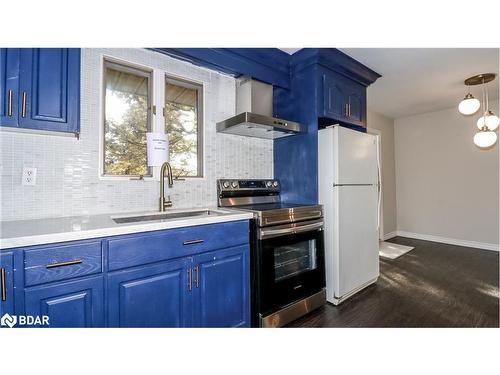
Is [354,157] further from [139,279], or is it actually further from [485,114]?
[485,114]

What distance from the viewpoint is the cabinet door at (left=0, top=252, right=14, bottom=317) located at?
92cm

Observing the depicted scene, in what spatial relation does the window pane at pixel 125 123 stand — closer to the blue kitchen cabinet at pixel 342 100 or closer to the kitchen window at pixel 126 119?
the kitchen window at pixel 126 119

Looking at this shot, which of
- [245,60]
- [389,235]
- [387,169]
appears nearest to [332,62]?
[245,60]

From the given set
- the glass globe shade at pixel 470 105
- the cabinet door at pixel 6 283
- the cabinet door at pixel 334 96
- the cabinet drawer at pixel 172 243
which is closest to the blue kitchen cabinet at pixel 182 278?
the cabinet drawer at pixel 172 243

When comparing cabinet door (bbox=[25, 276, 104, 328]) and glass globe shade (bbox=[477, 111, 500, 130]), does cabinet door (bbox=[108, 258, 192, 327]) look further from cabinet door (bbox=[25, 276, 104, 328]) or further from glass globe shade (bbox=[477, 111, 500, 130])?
glass globe shade (bbox=[477, 111, 500, 130])

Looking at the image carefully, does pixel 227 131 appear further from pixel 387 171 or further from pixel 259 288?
pixel 387 171

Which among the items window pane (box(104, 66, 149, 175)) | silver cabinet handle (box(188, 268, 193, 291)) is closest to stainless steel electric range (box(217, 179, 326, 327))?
silver cabinet handle (box(188, 268, 193, 291))

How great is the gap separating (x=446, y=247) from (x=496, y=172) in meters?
1.44

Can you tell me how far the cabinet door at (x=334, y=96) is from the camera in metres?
2.33

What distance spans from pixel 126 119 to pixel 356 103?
7.96 feet

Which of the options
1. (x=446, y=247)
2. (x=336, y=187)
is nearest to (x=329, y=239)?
(x=336, y=187)

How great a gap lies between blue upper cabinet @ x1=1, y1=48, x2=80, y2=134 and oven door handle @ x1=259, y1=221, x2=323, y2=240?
53.7 inches

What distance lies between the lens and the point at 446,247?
409 centimetres

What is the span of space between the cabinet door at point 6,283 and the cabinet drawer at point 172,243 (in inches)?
13.5
